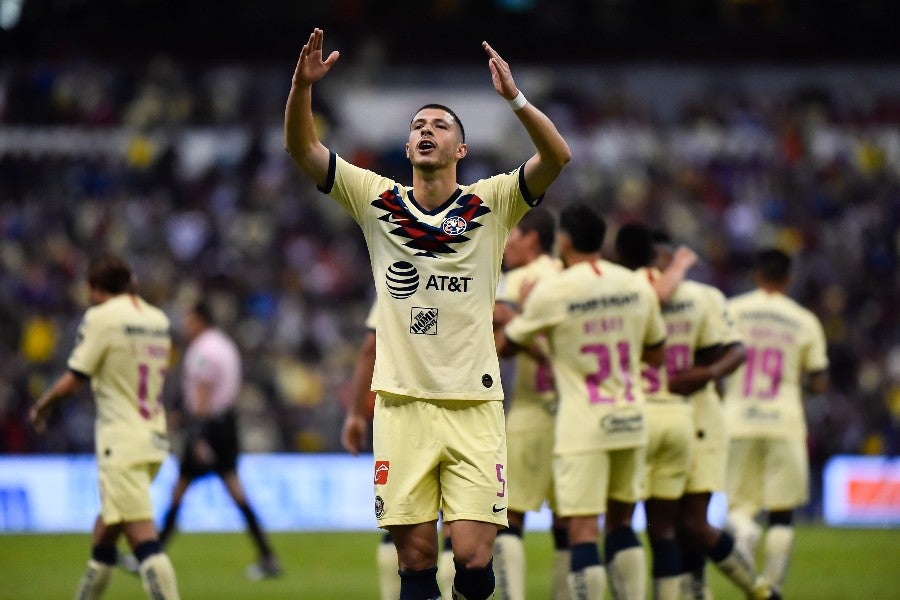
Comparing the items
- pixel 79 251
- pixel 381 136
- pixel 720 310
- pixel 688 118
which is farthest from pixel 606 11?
pixel 720 310

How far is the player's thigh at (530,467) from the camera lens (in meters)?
10.0

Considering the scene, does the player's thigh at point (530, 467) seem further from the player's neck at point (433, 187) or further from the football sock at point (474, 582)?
the player's neck at point (433, 187)

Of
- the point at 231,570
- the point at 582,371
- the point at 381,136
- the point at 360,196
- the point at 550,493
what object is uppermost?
the point at 381,136

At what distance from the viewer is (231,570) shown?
1512cm

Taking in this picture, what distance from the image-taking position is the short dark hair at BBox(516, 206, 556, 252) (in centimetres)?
1030

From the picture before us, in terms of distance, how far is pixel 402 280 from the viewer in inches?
289

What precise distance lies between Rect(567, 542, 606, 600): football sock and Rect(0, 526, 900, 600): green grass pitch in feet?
11.4

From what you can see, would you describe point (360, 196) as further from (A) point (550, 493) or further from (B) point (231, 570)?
(B) point (231, 570)

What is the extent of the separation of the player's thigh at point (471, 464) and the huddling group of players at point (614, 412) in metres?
1.94

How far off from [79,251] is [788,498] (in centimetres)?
1766

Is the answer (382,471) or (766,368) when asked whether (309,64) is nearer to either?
(382,471)

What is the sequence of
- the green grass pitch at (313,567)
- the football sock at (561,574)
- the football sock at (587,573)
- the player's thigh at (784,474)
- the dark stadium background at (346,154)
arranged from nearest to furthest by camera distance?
the football sock at (587,573), the football sock at (561,574), the player's thigh at (784,474), the green grass pitch at (313,567), the dark stadium background at (346,154)

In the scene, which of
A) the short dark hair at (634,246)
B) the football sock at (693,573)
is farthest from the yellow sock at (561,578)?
the short dark hair at (634,246)

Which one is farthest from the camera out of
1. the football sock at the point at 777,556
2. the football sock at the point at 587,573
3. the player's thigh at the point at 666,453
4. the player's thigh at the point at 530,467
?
the football sock at the point at 777,556
